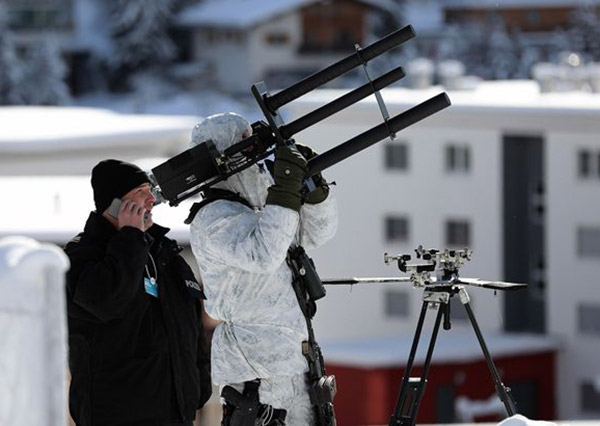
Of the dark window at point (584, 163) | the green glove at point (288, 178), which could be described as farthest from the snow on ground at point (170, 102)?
the green glove at point (288, 178)

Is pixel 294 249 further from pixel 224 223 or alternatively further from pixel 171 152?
pixel 171 152

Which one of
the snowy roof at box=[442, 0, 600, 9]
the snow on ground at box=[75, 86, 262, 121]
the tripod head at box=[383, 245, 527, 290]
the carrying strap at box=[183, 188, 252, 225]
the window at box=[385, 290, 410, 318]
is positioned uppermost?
the snowy roof at box=[442, 0, 600, 9]

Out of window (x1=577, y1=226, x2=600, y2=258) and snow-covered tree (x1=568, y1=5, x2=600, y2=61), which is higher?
snow-covered tree (x1=568, y1=5, x2=600, y2=61)

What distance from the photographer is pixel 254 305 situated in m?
4.13

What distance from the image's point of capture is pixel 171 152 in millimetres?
25344

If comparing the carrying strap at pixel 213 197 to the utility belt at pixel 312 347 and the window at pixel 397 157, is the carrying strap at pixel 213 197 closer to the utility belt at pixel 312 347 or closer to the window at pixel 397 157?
the utility belt at pixel 312 347

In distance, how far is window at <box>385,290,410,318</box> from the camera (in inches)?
1079

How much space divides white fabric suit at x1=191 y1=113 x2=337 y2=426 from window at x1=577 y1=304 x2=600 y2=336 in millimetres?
22311

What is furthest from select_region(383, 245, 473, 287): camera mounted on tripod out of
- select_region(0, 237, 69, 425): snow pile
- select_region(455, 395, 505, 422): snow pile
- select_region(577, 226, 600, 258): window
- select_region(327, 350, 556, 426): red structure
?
select_region(577, 226, 600, 258): window

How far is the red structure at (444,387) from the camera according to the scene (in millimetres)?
22453

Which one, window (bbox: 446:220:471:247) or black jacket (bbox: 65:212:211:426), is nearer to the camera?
black jacket (bbox: 65:212:211:426)

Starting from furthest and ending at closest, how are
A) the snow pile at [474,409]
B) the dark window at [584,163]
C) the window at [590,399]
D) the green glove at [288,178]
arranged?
1. the dark window at [584,163]
2. the window at [590,399]
3. the snow pile at [474,409]
4. the green glove at [288,178]

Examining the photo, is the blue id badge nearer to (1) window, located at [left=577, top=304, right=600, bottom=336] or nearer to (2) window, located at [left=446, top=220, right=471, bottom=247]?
(1) window, located at [left=577, top=304, right=600, bottom=336]

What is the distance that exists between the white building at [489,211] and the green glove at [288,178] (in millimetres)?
20773
